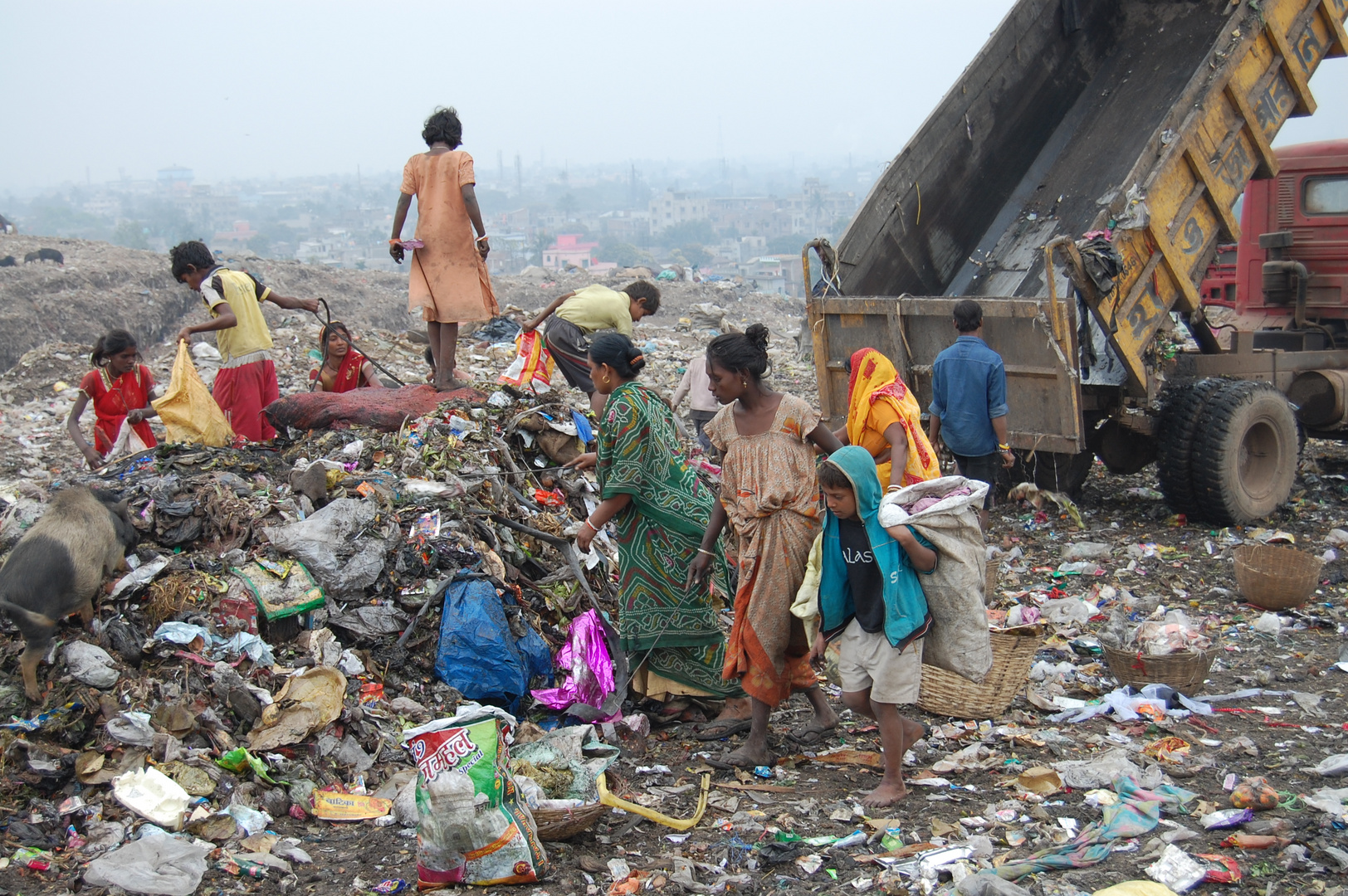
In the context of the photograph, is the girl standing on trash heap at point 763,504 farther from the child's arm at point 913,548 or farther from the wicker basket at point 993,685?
the wicker basket at point 993,685

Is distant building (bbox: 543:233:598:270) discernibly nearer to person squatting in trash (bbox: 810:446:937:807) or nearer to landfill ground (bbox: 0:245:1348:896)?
landfill ground (bbox: 0:245:1348:896)

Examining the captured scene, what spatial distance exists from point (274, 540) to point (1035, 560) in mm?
4143

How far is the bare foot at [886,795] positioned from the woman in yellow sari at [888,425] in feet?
4.01

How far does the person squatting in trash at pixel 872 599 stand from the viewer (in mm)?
3072

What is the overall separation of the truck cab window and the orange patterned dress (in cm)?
537

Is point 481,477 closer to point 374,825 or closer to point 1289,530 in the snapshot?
point 374,825

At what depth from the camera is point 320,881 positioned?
2.92 meters

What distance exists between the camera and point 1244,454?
244 inches

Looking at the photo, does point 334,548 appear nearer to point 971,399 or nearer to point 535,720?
point 535,720

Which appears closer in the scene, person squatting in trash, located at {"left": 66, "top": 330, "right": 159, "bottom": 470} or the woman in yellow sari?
the woman in yellow sari

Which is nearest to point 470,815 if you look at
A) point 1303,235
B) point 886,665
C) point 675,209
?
point 886,665

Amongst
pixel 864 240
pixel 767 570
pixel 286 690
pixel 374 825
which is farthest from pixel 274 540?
pixel 864 240

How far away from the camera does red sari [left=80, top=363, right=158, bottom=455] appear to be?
17.6 ft

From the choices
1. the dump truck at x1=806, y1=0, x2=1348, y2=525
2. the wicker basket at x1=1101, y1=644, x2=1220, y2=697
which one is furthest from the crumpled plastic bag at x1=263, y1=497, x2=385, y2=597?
the dump truck at x1=806, y1=0, x2=1348, y2=525
